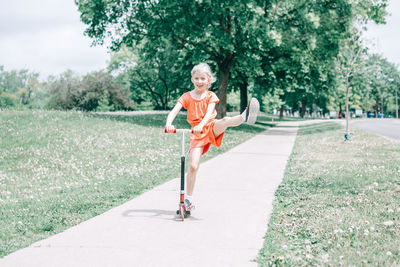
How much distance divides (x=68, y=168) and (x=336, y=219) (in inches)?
266

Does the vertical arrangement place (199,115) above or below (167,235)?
above

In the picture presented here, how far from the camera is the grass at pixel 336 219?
3.62 meters

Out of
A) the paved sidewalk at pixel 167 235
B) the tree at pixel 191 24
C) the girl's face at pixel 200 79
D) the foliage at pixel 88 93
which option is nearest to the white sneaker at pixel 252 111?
the girl's face at pixel 200 79

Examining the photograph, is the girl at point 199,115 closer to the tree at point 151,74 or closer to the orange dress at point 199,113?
the orange dress at point 199,113

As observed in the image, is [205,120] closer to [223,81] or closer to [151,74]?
[223,81]

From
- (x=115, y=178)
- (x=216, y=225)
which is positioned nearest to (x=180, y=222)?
(x=216, y=225)

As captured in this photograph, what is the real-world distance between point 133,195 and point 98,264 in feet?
10.3

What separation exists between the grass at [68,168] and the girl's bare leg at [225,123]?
6.65 ft

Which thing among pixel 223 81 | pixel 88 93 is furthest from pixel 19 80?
pixel 223 81

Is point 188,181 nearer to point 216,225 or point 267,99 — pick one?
point 216,225

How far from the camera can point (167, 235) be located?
173 inches

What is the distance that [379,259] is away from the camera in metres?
3.48

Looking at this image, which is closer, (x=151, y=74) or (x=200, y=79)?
(x=200, y=79)

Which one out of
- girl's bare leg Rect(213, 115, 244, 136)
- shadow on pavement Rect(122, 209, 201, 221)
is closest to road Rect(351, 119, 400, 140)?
girl's bare leg Rect(213, 115, 244, 136)
